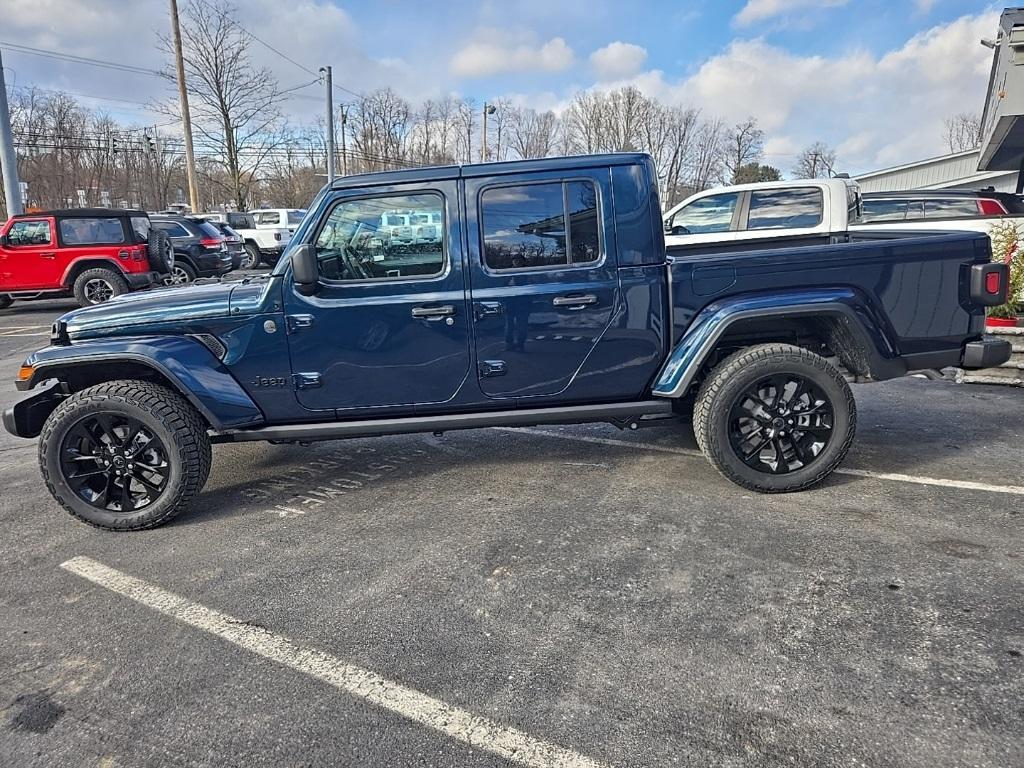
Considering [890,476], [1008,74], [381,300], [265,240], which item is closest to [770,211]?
[1008,74]

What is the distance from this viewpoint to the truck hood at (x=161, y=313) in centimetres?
376

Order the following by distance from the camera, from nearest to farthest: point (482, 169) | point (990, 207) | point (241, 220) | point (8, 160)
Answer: point (482, 169)
point (990, 207)
point (8, 160)
point (241, 220)

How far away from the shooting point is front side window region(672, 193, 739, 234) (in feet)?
28.9

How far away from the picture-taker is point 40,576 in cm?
329

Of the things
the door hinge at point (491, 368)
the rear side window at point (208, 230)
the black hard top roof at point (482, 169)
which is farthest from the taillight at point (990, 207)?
the rear side window at point (208, 230)

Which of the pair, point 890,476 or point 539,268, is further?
point 890,476

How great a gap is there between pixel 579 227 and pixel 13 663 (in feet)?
10.8

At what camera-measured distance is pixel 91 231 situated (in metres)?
12.5

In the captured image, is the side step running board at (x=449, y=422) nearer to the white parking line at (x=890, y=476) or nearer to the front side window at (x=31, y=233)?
the white parking line at (x=890, y=476)

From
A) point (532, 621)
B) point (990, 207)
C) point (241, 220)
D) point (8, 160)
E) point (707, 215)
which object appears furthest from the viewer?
point (241, 220)

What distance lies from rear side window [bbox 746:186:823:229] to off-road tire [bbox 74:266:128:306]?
1124 cm

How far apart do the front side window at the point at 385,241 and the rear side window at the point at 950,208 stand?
9742 millimetres

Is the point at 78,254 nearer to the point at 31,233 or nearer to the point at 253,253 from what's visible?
the point at 31,233

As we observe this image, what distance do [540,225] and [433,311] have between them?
2.61 ft
